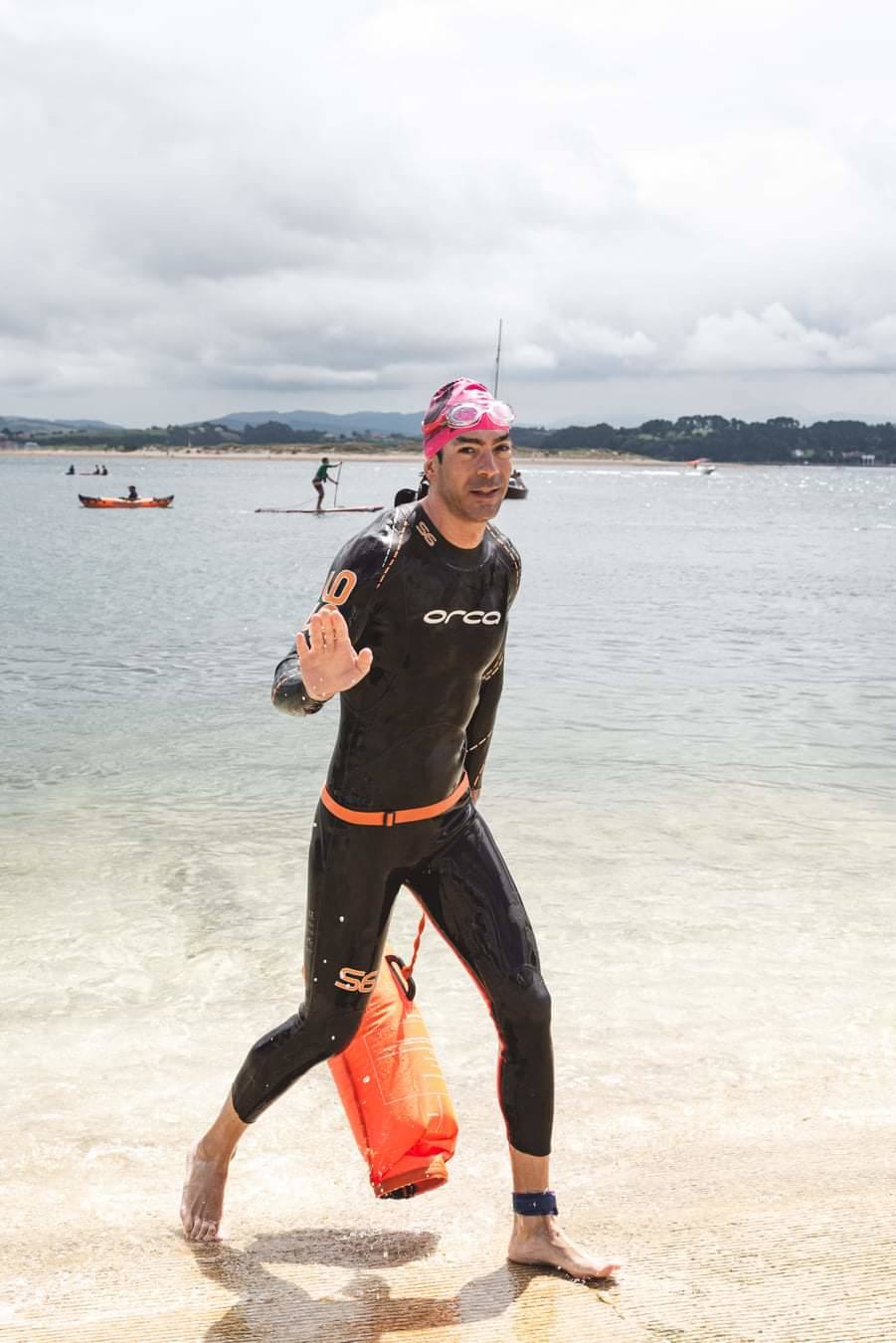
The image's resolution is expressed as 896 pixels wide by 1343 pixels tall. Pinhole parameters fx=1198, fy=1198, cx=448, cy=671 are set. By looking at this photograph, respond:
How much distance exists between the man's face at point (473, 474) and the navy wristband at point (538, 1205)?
216 centimetres

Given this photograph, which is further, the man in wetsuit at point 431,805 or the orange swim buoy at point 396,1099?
the orange swim buoy at point 396,1099

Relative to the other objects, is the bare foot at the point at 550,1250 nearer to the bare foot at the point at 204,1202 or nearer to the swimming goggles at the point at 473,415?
the bare foot at the point at 204,1202

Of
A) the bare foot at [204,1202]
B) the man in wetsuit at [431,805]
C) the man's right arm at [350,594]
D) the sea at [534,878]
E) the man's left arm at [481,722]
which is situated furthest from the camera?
the sea at [534,878]

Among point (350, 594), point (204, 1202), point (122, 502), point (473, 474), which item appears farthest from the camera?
point (122, 502)

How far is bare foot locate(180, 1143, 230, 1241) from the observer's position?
4.03m

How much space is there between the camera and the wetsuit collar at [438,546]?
12.4 feet

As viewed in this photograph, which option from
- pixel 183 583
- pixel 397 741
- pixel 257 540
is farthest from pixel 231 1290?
pixel 257 540

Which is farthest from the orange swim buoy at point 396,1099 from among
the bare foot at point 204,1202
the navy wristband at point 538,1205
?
the bare foot at point 204,1202

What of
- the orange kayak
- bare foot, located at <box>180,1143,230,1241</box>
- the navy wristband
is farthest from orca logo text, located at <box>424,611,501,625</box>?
the orange kayak

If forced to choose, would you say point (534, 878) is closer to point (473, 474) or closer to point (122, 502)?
point (473, 474)

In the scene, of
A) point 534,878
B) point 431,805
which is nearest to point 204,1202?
point 431,805

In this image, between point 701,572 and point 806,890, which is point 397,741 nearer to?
point 806,890

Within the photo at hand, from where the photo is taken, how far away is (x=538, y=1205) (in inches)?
150

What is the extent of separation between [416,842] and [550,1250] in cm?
133
